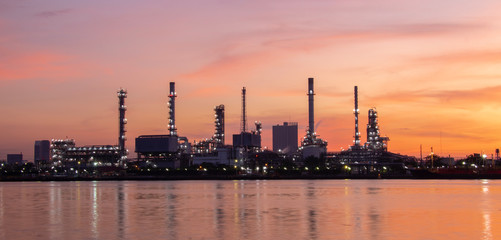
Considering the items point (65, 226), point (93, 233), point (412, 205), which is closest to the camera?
point (93, 233)

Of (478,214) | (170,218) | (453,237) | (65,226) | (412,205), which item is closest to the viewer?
(453,237)

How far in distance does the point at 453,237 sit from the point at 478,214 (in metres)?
18.6

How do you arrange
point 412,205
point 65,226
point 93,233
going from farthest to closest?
1. point 412,205
2. point 65,226
3. point 93,233

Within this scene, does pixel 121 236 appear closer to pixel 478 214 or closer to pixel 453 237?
pixel 453 237

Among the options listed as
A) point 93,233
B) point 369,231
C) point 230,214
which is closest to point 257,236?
point 369,231

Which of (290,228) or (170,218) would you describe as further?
(170,218)

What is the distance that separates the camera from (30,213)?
5912 centimetres

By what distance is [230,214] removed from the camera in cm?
5666

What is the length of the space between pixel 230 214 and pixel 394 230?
17.6 metres

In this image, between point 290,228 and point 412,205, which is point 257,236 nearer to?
point 290,228

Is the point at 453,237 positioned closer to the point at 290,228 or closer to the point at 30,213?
the point at 290,228

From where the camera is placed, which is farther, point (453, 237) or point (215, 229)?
point (215, 229)

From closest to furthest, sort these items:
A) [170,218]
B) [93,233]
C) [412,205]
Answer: [93,233] → [170,218] → [412,205]

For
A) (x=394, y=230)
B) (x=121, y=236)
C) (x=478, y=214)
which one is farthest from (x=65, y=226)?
(x=478, y=214)
